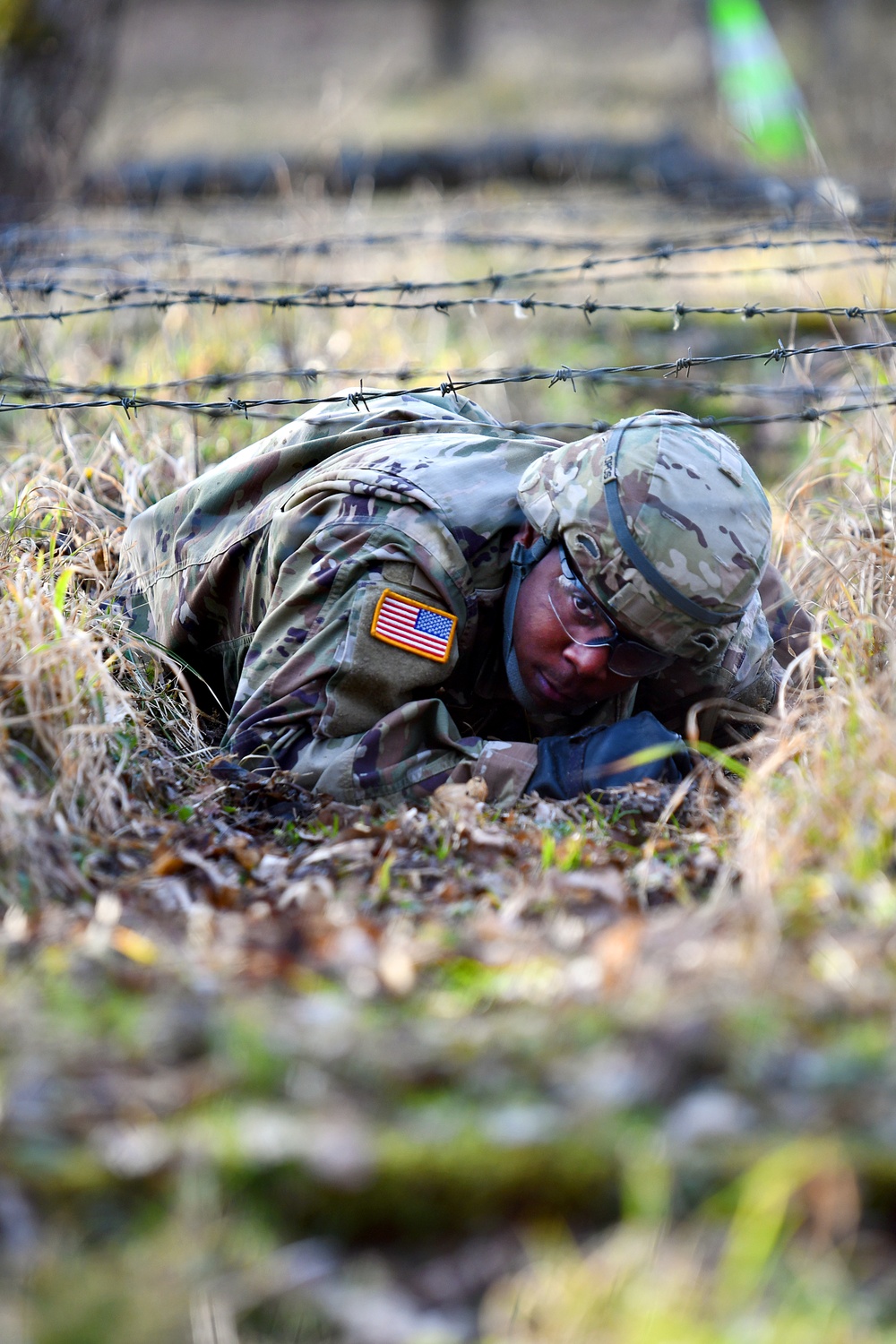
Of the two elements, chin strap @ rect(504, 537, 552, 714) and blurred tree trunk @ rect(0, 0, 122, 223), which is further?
blurred tree trunk @ rect(0, 0, 122, 223)

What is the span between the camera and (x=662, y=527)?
3477 mm

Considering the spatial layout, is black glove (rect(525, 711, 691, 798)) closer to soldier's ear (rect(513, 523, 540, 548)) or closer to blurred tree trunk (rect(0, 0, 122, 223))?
soldier's ear (rect(513, 523, 540, 548))

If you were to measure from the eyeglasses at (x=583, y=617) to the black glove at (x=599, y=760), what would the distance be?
0.23 m

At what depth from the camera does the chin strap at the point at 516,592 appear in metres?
3.73

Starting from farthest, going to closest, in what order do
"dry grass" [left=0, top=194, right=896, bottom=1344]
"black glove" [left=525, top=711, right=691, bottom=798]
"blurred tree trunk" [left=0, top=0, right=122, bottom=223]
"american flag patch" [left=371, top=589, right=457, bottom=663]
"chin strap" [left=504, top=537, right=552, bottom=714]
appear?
1. "blurred tree trunk" [left=0, top=0, right=122, bottom=223]
2. "chin strap" [left=504, top=537, right=552, bottom=714]
3. "black glove" [left=525, top=711, right=691, bottom=798]
4. "american flag patch" [left=371, top=589, right=457, bottom=663]
5. "dry grass" [left=0, top=194, right=896, bottom=1344]

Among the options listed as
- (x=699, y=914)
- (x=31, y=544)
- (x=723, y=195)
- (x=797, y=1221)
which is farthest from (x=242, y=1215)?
(x=723, y=195)

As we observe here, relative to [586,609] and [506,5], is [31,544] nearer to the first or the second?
[586,609]

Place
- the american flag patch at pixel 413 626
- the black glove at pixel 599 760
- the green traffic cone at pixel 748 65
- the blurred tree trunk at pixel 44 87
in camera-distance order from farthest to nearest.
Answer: the green traffic cone at pixel 748 65 < the blurred tree trunk at pixel 44 87 < the black glove at pixel 599 760 < the american flag patch at pixel 413 626

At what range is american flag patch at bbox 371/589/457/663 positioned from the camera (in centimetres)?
348

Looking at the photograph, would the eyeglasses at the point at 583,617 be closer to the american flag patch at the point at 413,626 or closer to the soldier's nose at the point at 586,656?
the soldier's nose at the point at 586,656

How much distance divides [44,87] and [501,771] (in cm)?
703

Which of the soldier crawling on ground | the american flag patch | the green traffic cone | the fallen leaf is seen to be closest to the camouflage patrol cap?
the soldier crawling on ground

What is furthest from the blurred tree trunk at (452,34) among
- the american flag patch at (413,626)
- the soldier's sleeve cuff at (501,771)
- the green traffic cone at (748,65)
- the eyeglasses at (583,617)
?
the soldier's sleeve cuff at (501,771)

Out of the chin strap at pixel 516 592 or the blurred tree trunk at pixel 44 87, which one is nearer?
the chin strap at pixel 516 592
